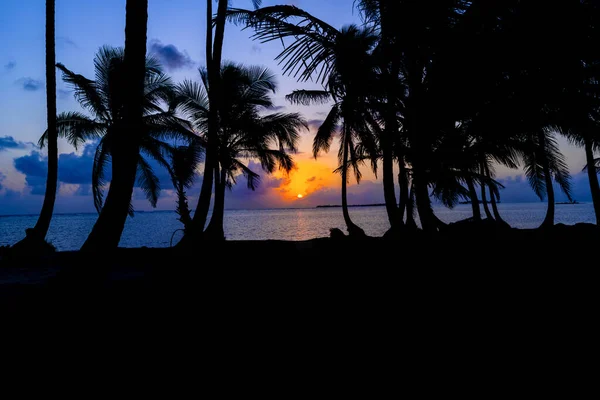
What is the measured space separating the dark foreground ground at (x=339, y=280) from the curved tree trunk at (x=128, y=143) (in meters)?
0.29

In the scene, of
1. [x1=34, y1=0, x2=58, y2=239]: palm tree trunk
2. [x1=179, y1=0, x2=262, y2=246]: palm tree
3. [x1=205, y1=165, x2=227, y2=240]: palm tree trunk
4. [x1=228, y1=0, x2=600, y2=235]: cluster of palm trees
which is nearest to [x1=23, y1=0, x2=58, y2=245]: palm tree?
[x1=34, y1=0, x2=58, y2=239]: palm tree trunk

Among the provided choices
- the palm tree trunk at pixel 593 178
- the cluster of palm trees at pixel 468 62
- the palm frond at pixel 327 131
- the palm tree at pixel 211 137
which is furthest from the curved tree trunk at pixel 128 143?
the palm tree trunk at pixel 593 178

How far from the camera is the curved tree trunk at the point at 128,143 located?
3.98m

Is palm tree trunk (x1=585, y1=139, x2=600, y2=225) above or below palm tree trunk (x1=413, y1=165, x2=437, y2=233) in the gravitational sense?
above

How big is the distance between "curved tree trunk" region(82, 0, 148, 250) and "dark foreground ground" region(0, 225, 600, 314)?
29cm

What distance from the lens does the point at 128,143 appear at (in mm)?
4047

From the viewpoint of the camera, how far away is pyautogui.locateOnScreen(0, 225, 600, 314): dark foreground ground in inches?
154

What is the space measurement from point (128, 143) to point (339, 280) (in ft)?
10.7

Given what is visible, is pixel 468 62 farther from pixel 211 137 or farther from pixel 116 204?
pixel 211 137

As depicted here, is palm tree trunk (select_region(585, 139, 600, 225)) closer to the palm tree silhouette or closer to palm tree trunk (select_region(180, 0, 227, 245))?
palm tree trunk (select_region(180, 0, 227, 245))

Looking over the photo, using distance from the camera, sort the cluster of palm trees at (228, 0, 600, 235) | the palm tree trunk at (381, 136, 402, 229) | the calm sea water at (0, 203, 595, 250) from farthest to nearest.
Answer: the calm sea water at (0, 203, 595, 250), the palm tree trunk at (381, 136, 402, 229), the cluster of palm trees at (228, 0, 600, 235)

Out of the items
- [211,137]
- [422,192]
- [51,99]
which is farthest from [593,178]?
[51,99]

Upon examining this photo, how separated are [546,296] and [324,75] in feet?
11.8

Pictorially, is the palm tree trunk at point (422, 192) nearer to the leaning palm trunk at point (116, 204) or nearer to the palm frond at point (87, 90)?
the leaning palm trunk at point (116, 204)
